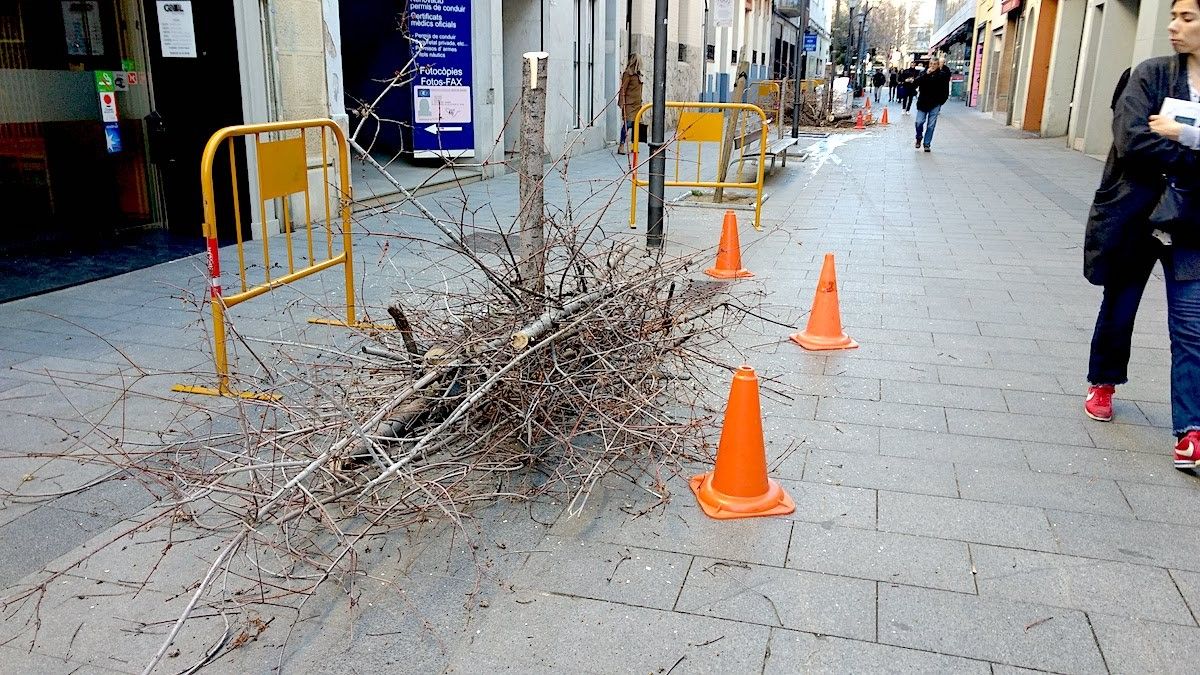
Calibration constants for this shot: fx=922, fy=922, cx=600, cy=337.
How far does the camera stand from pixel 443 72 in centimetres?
1298

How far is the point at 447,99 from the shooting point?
512 inches

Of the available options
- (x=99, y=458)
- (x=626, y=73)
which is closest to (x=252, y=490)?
(x=99, y=458)

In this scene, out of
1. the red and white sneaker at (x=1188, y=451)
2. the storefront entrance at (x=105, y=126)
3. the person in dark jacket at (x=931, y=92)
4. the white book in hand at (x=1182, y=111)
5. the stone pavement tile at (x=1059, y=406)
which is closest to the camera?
the white book in hand at (x=1182, y=111)

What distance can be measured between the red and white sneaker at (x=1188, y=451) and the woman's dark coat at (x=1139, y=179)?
2.13 feet

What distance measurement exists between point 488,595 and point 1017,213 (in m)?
9.98

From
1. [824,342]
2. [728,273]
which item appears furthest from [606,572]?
[728,273]

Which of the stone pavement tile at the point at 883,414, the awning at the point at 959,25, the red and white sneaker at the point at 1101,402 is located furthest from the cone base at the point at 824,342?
the awning at the point at 959,25

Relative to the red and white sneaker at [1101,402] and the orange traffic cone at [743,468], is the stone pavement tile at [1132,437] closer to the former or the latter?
the red and white sneaker at [1101,402]

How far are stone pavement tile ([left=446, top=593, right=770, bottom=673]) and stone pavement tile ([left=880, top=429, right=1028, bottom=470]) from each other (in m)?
1.63

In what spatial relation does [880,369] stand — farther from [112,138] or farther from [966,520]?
[112,138]

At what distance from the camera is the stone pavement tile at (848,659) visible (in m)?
2.56

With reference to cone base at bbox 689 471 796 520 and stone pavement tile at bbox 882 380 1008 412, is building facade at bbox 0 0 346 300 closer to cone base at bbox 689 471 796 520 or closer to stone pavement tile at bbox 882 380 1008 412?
cone base at bbox 689 471 796 520

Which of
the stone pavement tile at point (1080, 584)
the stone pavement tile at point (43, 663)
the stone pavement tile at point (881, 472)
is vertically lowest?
the stone pavement tile at point (43, 663)

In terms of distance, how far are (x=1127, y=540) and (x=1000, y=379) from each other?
1.82 m
